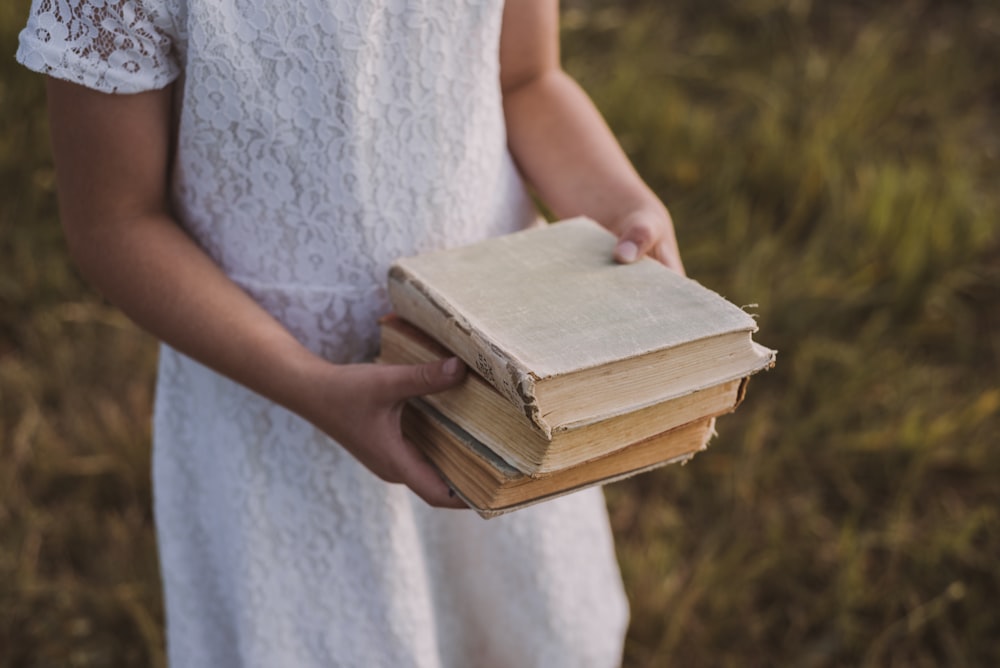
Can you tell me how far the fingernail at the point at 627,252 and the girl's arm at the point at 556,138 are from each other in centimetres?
14

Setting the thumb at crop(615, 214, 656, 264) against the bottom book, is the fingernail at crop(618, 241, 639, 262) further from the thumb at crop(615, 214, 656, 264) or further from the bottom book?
the bottom book

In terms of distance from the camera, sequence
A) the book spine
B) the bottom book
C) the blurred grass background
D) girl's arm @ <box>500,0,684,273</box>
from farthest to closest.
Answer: the blurred grass background
girl's arm @ <box>500,0,684,273</box>
the bottom book
the book spine

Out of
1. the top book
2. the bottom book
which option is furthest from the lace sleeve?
the bottom book

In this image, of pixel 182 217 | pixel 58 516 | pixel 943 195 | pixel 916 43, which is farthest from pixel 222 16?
pixel 916 43

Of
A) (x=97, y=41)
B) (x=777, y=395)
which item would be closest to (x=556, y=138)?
(x=97, y=41)

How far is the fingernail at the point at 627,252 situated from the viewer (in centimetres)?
100

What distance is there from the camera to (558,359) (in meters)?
0.83

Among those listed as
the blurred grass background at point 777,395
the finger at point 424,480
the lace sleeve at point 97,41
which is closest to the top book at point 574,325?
the finger at point 424,480

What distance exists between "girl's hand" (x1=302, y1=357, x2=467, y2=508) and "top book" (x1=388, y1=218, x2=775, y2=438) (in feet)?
0.18

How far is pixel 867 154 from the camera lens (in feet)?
9.91

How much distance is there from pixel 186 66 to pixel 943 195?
2.42m

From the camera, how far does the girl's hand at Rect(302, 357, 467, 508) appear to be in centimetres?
94

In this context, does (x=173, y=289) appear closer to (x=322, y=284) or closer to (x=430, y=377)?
(x=322, y=284)

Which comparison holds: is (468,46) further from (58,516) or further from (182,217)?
(58,516)
